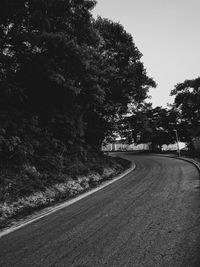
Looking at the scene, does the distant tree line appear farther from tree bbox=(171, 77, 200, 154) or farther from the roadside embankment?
tree bbox=(171, 77, 200, 154)

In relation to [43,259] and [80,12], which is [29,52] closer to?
[80,12]

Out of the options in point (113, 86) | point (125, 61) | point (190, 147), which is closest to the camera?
point (113, 86)

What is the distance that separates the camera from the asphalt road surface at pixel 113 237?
474 cm

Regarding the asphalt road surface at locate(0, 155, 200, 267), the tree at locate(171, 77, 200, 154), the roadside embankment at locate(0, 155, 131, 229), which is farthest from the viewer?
the tree at locate(171, 77, 200, 154)

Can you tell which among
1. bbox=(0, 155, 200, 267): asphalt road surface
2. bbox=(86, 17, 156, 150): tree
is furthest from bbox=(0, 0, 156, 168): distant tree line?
bbox=(86, 17, 156, 150): tree

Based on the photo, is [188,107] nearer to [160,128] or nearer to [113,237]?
[160,128]

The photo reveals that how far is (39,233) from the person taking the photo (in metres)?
6.72

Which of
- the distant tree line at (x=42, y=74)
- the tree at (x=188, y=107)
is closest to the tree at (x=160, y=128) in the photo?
the tree at (x=188, y=107)

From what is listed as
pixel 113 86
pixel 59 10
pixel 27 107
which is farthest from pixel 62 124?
pixel 113 86

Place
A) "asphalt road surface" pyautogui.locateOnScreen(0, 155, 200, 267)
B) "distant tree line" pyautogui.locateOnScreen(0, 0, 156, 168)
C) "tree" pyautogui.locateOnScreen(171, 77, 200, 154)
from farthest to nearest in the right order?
"tree" pyautogui.locateOnScreen(171, 77, 200, 154)
"distant tree line" pyautogui.locateOnScreen(0, 0, 156, 168)
"asphalt road surface" pyautogui.locateOnScreen(0, 155, 200, 267)

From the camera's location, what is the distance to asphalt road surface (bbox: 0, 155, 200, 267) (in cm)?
474

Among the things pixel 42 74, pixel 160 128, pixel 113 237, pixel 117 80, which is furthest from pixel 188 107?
pixel 113 237

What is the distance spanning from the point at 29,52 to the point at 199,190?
10.4m

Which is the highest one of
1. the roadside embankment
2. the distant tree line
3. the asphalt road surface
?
the distant tree line
